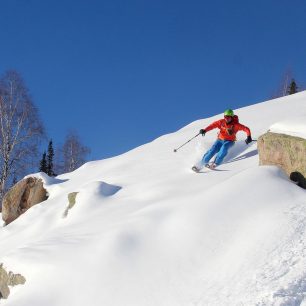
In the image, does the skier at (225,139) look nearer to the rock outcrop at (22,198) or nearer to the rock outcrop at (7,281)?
the rock outcrop at (7,281)

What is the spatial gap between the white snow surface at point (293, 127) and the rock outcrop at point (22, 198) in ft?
21.9

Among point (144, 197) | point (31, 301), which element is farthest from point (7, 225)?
point (31, 301)

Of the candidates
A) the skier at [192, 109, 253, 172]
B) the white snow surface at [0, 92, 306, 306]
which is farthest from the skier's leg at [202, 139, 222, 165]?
the white snow surface at [0, 92, 306, 306]

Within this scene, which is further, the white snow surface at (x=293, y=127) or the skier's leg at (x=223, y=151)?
the skier's leg at (x=223, y=151)

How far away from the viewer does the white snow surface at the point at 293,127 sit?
685cm

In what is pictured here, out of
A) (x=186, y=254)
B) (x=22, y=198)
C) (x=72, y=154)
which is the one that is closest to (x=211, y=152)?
(x=186, y=254)

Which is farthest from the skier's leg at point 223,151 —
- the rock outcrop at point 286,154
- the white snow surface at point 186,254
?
the rock outcrop at point 286,154

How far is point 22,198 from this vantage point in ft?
39.2

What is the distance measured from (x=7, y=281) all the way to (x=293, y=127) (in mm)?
4784

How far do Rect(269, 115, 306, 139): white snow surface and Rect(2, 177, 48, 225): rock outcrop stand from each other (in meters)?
6.68

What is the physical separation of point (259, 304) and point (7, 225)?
8.95 m

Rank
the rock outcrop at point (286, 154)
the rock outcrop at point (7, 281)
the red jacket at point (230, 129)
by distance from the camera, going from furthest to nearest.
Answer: the red jacket at point (230, 129) < the rock outcrop at point (286, 154) < the rock outcrop at point (7, 281)

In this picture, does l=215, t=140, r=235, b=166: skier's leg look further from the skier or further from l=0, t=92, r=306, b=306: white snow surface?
l=0, t=92, r=306, b=306: white snow surface

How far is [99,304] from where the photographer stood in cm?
442
